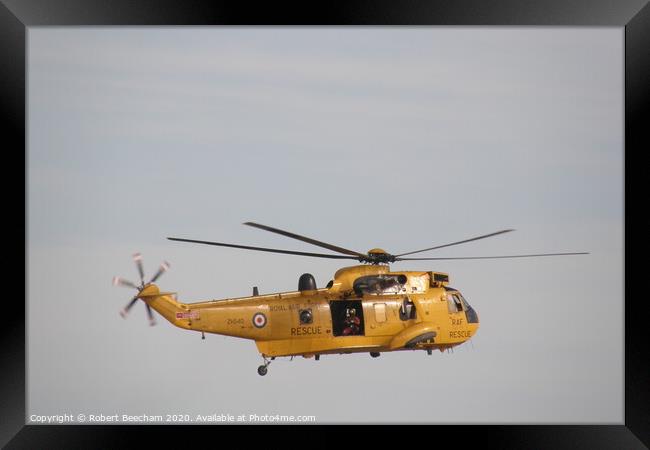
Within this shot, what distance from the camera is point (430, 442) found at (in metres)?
18.2

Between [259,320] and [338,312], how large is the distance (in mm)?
1456

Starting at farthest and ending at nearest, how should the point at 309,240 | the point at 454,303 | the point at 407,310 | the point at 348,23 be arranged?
the point at 454,303 < the point at 407,310 < the point at 309,240 < the point at 348,23

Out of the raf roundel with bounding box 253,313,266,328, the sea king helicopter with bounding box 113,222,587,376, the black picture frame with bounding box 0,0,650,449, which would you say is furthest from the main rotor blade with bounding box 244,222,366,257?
the black picture frame with bounding box 0,0,650,449

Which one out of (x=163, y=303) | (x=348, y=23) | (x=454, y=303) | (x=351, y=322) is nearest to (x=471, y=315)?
(x=454, y=303)

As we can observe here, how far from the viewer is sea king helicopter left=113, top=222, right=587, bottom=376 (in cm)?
2095

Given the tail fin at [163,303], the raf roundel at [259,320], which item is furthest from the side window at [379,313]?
the tail fin at [163,303]

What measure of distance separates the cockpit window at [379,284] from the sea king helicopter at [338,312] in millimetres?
18

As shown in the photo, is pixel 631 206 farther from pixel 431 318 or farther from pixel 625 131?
pixel 431 318

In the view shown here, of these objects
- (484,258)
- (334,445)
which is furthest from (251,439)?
(484,258)

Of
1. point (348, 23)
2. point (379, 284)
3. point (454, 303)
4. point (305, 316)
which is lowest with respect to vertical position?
point (305, 316)

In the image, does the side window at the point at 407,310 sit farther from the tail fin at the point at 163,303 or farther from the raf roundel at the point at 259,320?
the tail fin at the point at 163,303

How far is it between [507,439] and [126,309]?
6825 mm

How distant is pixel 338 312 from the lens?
21.8 metres

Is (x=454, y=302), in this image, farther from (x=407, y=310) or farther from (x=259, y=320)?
(x=259, y=320)
